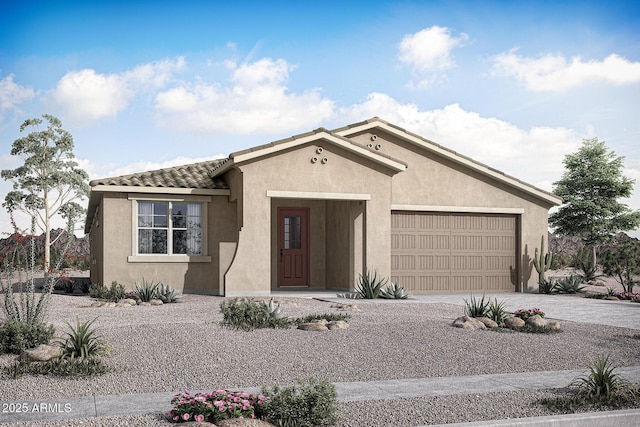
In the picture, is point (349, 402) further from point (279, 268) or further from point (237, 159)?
point (279, 268)

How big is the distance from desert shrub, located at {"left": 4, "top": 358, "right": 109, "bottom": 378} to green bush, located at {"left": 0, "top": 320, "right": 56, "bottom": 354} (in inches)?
33.8

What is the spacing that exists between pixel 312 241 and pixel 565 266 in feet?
76.8

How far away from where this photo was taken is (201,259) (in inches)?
821

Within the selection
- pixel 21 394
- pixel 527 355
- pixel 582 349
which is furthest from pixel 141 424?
pixel 582 349

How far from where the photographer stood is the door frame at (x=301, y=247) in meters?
22.5

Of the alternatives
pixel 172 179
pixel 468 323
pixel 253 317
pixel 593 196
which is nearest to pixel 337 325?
pixel 253 317

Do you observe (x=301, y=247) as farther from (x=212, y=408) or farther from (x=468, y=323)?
(x=212, y=408)

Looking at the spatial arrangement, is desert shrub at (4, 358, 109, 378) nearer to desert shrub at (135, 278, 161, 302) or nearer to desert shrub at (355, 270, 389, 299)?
desert shrub at (135, 278, 161, 302)

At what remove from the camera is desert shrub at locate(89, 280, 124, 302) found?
18703 millimetres

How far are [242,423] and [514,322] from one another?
315 inches

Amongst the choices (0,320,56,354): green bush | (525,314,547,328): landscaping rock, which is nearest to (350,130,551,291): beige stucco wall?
(525,314,547,328): landscaping rock

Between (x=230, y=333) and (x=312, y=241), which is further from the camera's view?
(x=312, y=241)

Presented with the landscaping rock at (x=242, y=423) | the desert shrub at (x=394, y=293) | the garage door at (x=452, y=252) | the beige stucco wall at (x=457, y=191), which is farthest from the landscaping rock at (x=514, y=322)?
the beige stucco wall at (x=457, y=191)

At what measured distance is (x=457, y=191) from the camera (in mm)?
23031
